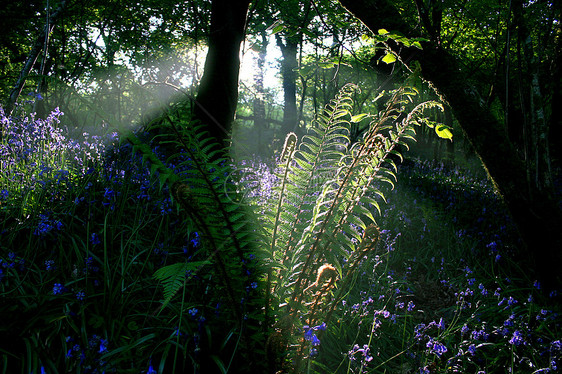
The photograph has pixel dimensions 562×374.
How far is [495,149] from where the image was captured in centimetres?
264

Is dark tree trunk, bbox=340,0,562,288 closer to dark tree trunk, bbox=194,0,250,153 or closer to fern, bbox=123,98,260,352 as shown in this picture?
dark tree trunk, bbox=194,0,250,153

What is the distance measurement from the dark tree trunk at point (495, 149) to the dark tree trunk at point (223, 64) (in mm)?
1448

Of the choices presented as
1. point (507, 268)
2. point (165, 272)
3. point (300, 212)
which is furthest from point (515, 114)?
point (165, 272)

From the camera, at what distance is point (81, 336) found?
140 centimetres

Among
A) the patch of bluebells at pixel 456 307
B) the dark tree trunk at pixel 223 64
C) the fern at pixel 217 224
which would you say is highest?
the dark tree trunk at pixel 223 64

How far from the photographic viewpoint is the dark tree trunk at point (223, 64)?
3.54 metres

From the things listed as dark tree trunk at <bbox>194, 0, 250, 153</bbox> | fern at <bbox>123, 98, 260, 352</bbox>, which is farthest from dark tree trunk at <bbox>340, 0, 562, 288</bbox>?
fern at <bbox>123, 98, 260, 352</bbox>

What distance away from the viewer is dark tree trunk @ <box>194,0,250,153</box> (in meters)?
3.54

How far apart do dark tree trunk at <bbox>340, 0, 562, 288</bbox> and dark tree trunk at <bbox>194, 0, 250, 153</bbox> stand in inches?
57.0

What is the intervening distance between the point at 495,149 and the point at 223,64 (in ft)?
9.53

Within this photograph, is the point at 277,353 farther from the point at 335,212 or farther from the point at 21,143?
the point at 21,143

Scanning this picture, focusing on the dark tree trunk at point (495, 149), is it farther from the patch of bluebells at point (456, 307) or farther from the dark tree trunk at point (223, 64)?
the dark tree trunk at point (223, 64)

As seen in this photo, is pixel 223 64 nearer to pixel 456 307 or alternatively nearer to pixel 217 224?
pixel 217 224

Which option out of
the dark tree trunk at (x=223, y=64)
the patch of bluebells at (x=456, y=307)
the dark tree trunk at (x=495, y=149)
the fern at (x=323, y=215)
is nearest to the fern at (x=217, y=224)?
the fern at (x=323, y=215)
